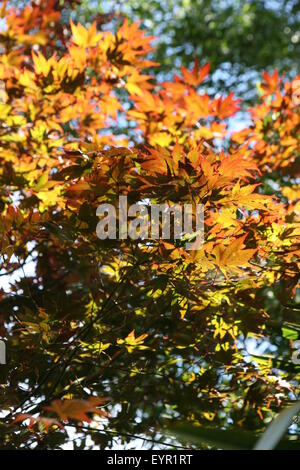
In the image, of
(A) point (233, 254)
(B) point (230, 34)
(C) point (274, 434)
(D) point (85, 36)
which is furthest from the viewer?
(B) point (230, 34)

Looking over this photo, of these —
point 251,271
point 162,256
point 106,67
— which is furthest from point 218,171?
point 106,67

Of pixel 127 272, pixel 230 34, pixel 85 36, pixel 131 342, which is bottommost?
pixel 131 342

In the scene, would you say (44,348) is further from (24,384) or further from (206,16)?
(206,16)

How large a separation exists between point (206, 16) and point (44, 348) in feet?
18.8

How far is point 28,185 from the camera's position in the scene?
5.58 ft

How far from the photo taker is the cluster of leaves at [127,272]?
1.31 m

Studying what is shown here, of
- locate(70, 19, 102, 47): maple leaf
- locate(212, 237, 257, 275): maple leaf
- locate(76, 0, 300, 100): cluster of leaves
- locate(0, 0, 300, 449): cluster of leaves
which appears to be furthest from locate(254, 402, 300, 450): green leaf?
locate(76, 0, 300, 100): cluster of leaves

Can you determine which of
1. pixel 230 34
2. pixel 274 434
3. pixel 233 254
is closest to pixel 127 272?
pixel 233 254

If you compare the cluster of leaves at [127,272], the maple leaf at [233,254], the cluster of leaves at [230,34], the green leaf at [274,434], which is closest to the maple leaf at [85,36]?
the cluster of leaves at [127,272]

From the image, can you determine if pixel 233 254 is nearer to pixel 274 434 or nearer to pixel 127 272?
pixel 127 272

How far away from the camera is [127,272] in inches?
55.1

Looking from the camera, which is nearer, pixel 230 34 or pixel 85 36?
pixel 85 36

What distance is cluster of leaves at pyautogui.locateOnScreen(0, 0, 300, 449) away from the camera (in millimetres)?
1311

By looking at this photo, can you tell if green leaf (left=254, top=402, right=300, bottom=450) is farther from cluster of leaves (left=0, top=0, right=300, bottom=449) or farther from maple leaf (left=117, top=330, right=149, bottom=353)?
maple leaf (left=117, top=330, right=149, bottom=353)
